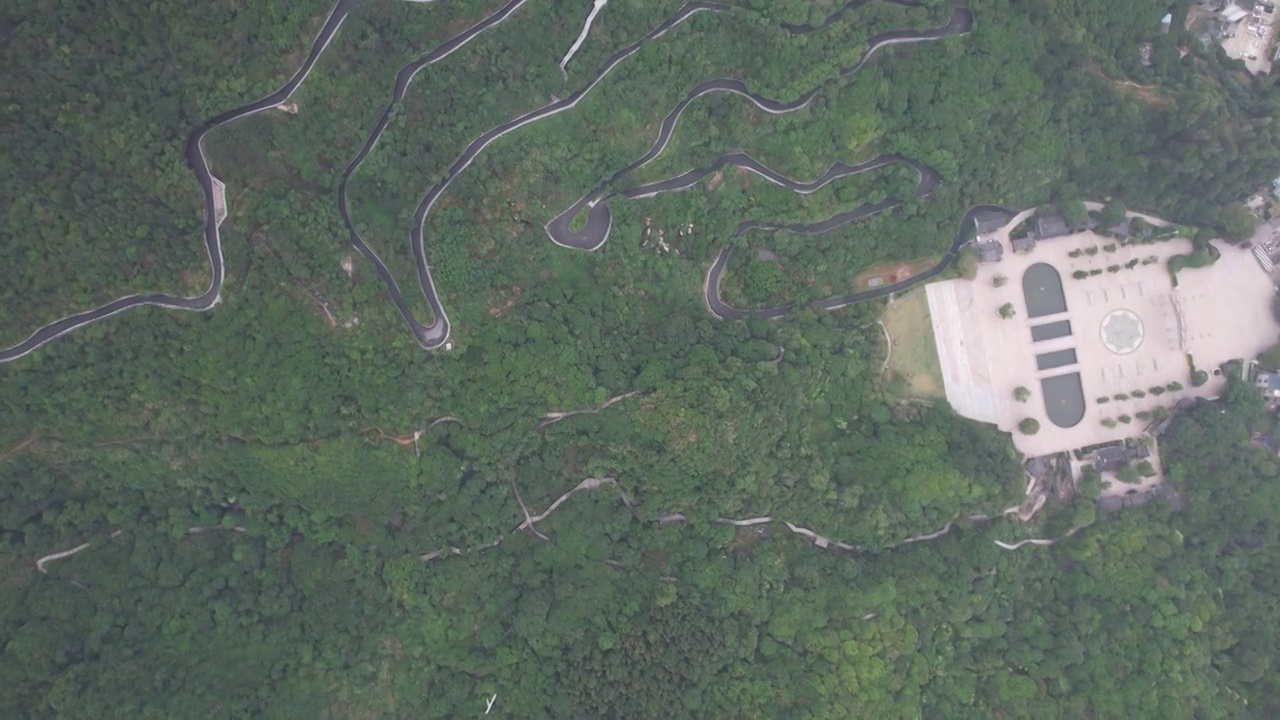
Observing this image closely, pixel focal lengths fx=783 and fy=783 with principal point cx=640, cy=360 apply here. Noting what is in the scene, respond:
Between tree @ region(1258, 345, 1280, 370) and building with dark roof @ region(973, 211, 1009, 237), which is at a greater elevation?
building with dark roof @ region(973, 211, 1009, 237)

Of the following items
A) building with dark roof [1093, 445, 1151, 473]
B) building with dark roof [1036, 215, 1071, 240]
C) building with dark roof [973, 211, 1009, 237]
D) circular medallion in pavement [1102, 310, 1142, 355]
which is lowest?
building with dark roof [1093, 445, 1151, 473]

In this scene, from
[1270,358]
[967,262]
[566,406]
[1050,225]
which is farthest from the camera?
[1050,225]

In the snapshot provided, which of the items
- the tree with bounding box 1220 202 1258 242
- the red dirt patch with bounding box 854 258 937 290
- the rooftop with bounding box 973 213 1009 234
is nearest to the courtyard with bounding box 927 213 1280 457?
the rooftop with bounding box 973 213 1009 234

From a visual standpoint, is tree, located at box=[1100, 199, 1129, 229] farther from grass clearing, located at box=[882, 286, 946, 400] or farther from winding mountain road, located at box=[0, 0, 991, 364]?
grass clearing, located at box=[882, 286, 946, 400]

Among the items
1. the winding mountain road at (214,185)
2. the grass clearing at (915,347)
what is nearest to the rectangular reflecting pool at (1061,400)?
the grass clearing at (915,347)

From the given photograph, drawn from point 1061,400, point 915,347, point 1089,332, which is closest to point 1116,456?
point 1061,400

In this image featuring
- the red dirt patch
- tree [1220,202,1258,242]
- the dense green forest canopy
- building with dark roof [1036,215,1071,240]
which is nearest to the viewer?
the dense green forest canopy

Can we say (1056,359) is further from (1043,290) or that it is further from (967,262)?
(967,262)

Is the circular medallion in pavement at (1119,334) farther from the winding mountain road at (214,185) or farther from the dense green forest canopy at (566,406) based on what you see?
the winding mountain road at (214,185)
